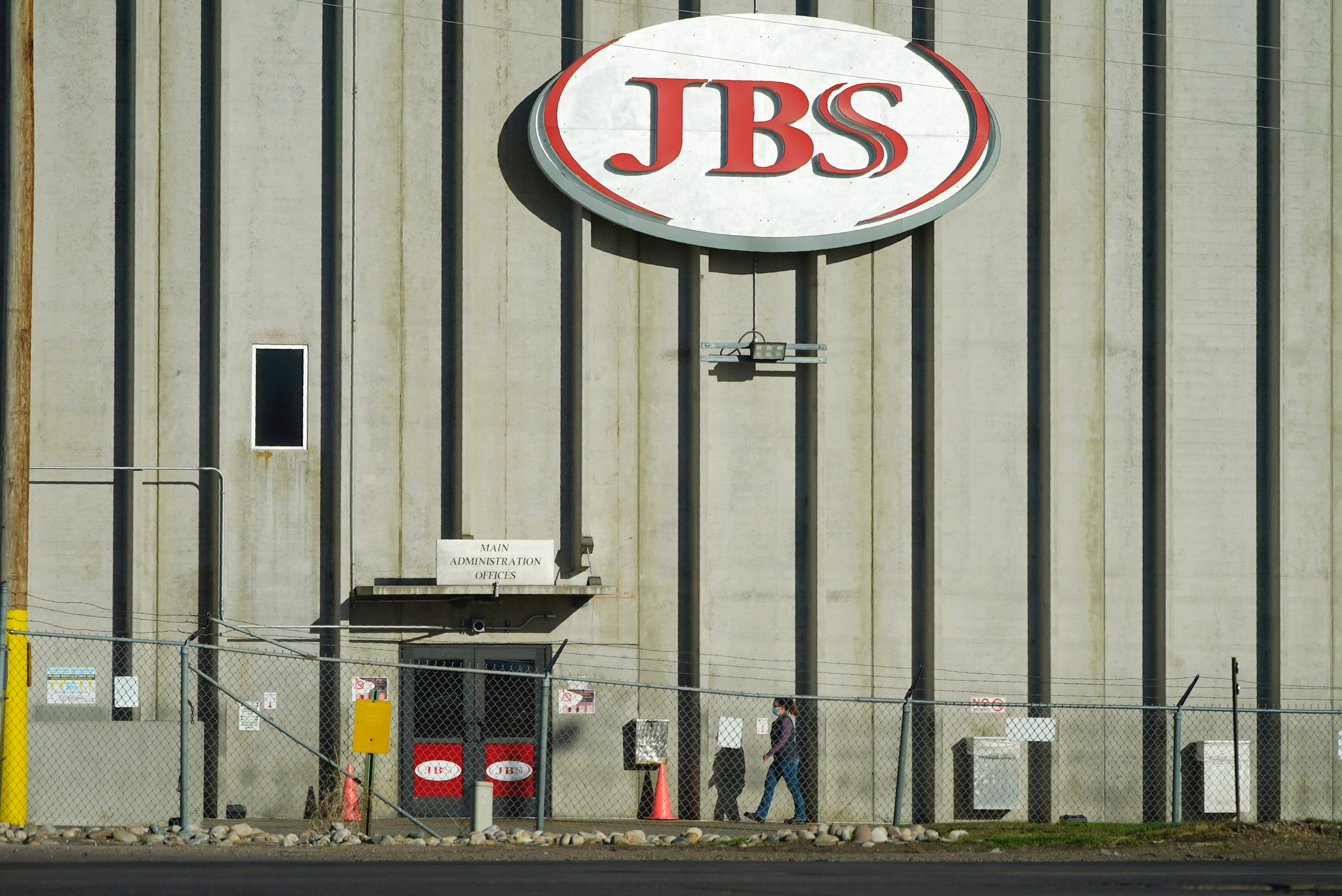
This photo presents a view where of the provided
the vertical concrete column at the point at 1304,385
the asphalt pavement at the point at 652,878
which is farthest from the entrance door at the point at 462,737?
the vertical concrete column at the point at 1304,385

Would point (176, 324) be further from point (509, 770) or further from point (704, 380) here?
point (509, 770)

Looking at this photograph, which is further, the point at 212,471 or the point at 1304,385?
the point at 1304,385

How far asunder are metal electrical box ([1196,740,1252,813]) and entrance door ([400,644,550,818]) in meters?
8.68

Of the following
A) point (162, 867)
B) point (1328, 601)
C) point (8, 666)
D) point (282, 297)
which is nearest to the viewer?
point (162, 867)

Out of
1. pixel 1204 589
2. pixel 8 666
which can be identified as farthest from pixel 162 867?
pixel 1204 589

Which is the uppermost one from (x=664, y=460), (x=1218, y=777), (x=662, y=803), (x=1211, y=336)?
(x=1211, y=336)

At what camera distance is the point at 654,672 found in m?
17.8

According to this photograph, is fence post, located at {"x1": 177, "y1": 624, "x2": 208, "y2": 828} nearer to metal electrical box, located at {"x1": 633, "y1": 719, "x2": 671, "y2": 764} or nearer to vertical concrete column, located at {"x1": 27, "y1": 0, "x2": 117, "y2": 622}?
vertical concrete column, located at {"x1": 27, "y1": 0, "x2": 117, "y2": 622}

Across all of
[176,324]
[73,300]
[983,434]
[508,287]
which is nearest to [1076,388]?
[983,434]

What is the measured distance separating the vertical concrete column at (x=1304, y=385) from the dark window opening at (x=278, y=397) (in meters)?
12.8

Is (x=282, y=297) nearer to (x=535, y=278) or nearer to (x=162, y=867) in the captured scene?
(x=535, y=278)

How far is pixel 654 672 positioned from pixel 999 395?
5.81 meters

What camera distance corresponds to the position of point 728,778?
58.2 ft

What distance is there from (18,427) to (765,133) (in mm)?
9636
